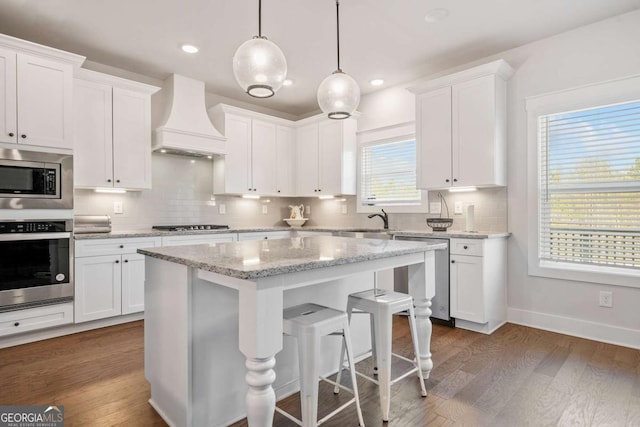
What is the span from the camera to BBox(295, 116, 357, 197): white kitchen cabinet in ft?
15.4

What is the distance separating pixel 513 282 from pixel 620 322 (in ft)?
2.73

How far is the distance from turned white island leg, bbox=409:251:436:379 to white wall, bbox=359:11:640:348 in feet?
5.54

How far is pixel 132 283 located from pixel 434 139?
3355 mm

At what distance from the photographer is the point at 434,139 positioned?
12.1 feet

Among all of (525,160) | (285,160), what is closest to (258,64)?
(525,160)

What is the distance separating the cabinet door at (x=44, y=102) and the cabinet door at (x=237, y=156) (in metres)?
1.73

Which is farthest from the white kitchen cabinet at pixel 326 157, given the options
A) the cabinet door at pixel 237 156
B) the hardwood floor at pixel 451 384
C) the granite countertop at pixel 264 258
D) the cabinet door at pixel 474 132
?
the granite countertop at pixel 264 258

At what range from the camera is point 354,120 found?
15.7 ft

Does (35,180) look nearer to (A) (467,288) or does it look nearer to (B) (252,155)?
(B) (252,155)

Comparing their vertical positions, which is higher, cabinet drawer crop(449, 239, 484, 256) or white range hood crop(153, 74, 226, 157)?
white range hood crop(153, 74, 226, 157)

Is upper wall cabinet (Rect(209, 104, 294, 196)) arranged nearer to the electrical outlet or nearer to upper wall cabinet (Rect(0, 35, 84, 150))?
upper wall cabinet (Rect(0, 35, 84, 150))

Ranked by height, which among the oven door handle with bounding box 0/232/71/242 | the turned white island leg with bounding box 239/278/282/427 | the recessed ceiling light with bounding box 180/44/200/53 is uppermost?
the recessed ceiling light with bounding box 180/44/200/53

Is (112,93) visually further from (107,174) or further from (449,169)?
(449,169)

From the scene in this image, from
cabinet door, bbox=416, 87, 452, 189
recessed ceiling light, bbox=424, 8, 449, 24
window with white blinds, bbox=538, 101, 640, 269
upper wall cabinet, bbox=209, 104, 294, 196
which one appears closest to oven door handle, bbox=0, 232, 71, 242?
upper wall cabinet, bbox=209, 104, 294, 196
